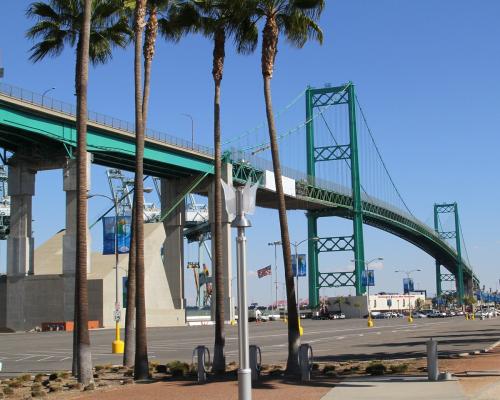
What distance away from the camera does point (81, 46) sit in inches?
842

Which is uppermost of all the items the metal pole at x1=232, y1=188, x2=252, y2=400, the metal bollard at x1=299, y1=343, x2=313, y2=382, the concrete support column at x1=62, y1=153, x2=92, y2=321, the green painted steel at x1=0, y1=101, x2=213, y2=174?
the green painted steel at x1=0, y1=101, x2=213, y2=174

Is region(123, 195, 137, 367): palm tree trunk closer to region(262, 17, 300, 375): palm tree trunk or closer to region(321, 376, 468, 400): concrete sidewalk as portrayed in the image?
region(262, 17, 300, 375): palm tree trunk

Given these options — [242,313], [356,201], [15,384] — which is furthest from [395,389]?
[356,201]

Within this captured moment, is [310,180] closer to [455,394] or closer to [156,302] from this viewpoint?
[156,302]

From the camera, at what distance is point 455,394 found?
1409cm

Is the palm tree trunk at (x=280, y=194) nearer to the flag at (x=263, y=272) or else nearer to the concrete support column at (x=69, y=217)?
the concrete support column at (x=69, y=217)

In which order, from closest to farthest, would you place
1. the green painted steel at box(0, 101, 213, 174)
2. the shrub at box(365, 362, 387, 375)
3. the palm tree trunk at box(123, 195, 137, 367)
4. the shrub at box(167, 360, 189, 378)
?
the shrub at box(365, 362, 387, 375)
the shrub at box(167, 360, 189, 378)
the palm tree trunk at box(123, 195, 137, 367)
the green painted steel at box(0, 101, 213, 174)

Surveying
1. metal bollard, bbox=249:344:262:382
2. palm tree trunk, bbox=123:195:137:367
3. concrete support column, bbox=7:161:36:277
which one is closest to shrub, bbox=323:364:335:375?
metal bollard, bbox=249:344:262:382

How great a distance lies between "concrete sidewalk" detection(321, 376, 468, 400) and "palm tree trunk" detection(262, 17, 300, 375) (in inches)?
121

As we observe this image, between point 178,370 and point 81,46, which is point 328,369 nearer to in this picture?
point 178,370

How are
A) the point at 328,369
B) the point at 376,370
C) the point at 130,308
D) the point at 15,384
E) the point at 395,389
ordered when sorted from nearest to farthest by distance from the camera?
the point at 395,389
the point at 376,370
the point at 15,384
the point at 328,369
the point at 130,308

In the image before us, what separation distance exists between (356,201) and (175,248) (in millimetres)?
36468

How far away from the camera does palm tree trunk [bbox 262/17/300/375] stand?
20.5 m

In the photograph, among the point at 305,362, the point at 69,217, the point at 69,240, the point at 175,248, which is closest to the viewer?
the point at 305,362
